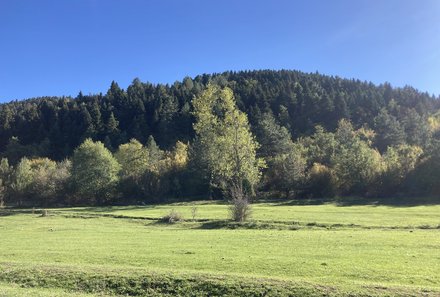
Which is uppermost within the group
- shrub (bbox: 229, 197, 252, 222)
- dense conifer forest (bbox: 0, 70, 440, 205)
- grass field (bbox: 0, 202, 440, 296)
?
dense conifer forest (bbox: 0, 70, 440, 205)

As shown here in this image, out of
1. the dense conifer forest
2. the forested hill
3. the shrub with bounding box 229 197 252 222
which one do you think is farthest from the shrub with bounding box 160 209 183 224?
the forested hill

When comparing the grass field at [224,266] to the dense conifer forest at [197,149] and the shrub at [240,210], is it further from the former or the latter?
the dense conifer forest at [197,149]

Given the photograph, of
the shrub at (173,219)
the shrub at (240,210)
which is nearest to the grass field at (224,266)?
the shrub at (240,210)

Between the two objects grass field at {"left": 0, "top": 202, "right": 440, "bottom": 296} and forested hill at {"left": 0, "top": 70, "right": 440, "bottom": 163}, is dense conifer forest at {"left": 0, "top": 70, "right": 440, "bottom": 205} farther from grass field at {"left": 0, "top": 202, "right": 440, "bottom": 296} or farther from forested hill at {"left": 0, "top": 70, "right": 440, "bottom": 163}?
grass field at {"left": 0, "top": 202, "right": 440, "bottom": 296}

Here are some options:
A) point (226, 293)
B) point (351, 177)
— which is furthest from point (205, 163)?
point (226, 293)

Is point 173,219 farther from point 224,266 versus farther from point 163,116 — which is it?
point 163,116

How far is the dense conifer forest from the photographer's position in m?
91.6

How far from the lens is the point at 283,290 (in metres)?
15.2

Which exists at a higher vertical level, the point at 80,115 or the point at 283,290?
the point at 80,115

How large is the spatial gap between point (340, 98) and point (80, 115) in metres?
109

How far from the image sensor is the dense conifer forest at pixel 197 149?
91562 millimetres

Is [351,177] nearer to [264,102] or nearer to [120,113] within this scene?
[264,102]

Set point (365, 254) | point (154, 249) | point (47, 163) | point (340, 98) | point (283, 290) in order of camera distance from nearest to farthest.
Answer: point (283, 290) < point (365, 254) < point (154, 249) < point (47, 163) < point (340, 98)

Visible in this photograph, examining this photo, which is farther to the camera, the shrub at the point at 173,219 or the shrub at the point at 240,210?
the shrub at the point at 173,219
